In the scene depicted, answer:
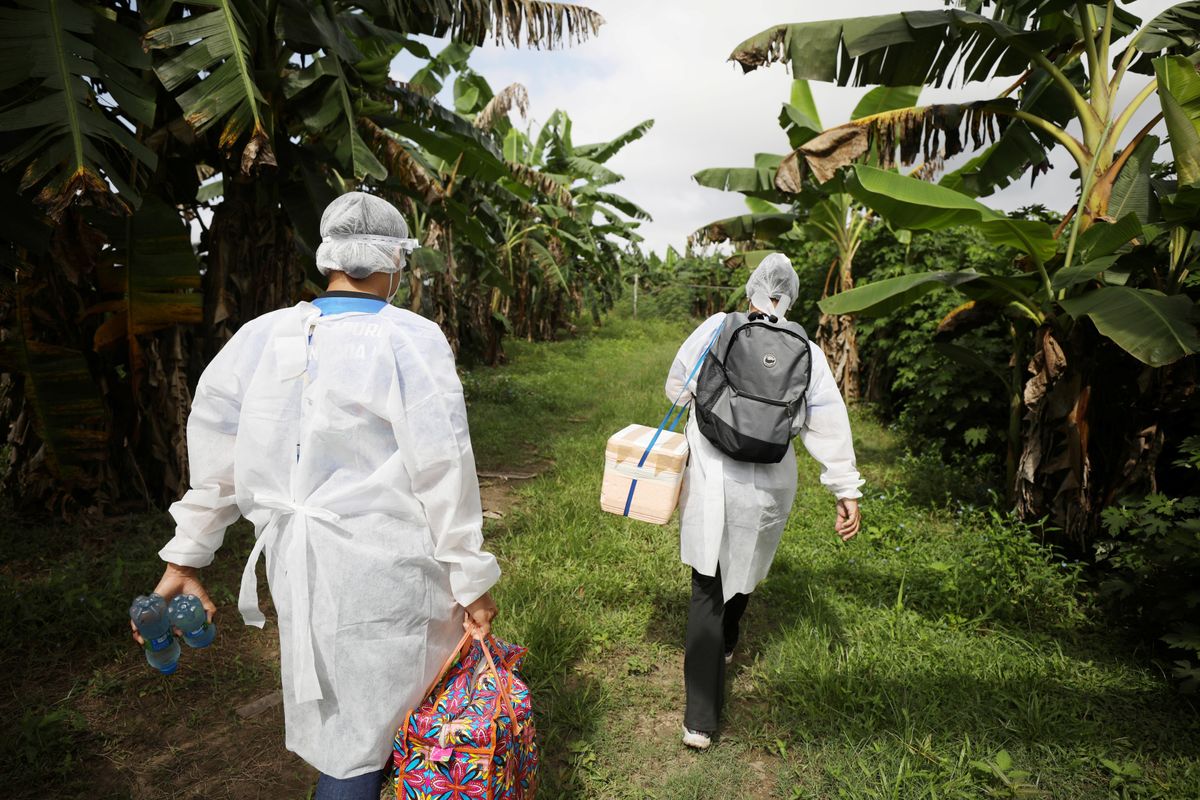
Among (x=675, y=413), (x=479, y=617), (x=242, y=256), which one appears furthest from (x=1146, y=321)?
(x=242, y=256)

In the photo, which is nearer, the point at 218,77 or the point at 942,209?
the point at 218,77

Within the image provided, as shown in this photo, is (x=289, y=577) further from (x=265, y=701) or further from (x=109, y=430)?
(x=109, y=430)

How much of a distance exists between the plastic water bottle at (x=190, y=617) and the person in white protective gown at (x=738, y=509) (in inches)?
67.0

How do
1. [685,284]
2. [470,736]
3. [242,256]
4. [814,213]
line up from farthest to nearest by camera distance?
[685,284] → [814,213] → [242,256] → [470,736]

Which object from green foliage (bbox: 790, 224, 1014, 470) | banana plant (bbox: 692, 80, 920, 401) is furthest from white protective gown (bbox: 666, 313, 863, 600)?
banana plant (bbox: 692, 80, 920, 401)

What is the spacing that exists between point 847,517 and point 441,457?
1.72 meters

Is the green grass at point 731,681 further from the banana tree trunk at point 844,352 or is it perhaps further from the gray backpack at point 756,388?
the banana tree trunk at point 844,352

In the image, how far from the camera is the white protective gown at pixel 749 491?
101 inches

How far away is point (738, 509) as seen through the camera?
2602 mm

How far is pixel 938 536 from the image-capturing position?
4609mm

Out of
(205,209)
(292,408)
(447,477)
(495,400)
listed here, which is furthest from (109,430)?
(495,400)

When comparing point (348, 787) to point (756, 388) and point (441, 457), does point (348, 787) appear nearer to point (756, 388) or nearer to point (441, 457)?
point (441, 457)

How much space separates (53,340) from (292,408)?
3.50 m

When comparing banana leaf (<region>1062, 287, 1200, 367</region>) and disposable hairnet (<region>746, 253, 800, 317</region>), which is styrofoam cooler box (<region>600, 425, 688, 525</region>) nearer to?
disposable hairnet (<region>746, 253, 800, 317</region>)
